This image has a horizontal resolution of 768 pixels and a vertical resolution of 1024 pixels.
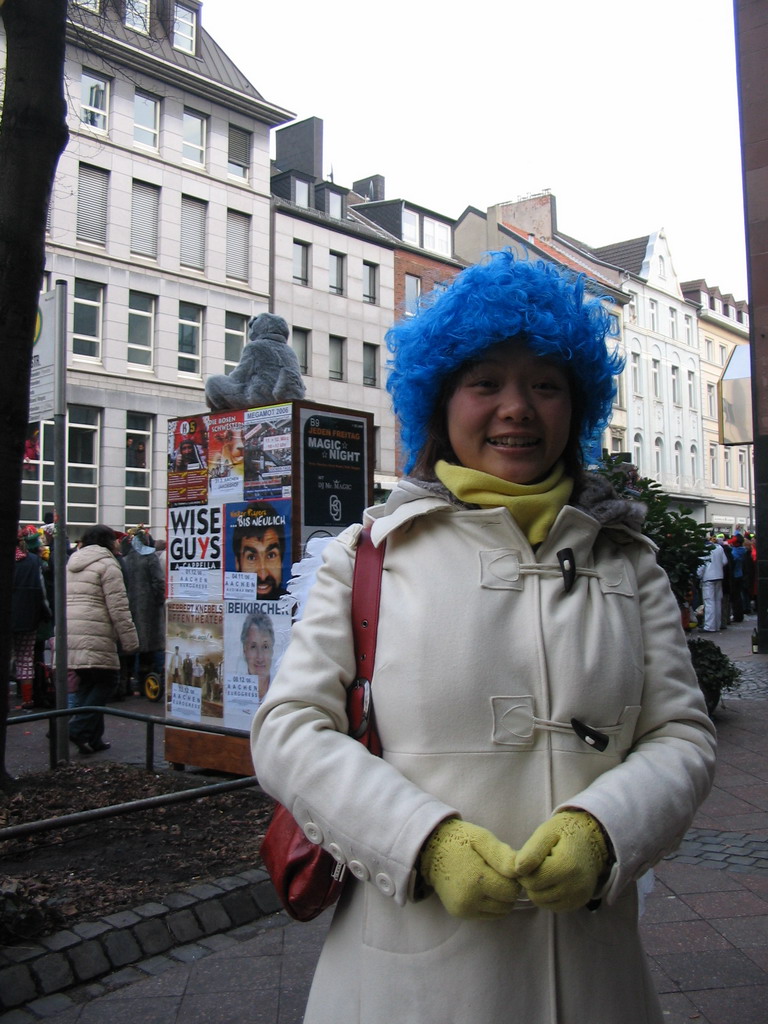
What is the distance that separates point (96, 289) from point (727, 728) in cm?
2341

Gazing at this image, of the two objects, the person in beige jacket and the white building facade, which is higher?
the white building facade

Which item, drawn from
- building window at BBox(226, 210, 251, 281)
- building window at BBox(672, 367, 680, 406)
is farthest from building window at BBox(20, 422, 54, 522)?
building window at BBox(672, 367, 680, 406)

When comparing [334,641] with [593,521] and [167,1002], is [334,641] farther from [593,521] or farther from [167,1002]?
[167,1002]

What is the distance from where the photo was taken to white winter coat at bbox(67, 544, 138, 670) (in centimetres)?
766

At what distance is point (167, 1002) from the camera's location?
318 cm

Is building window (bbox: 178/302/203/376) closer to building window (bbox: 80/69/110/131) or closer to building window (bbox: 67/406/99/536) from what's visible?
building window (bbox: 67/406/99/536)

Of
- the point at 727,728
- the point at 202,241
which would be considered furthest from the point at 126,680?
Answer: the point at 202,241

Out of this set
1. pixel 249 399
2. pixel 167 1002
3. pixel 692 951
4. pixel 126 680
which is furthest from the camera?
pixel 126 680

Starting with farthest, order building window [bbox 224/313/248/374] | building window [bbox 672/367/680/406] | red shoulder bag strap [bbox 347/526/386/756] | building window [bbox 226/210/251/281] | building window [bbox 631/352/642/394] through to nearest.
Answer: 1. building window [bbox 672/367/680/406]
2. building window [bbox 631/352/642/394]
3. building window [bbox 226/210/251/281]
4. building window [bbox 224/313/248/374]
5. red shoulder bag strap [bbox 347/526/386/756]

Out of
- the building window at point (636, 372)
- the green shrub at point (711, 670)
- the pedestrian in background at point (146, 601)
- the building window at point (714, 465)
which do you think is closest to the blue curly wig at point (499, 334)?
the green shrub at point (711, 670)

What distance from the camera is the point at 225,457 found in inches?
221

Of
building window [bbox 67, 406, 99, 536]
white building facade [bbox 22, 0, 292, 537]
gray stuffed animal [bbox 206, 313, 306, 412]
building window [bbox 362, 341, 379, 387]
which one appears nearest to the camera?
gray stuffed animal [bbox 206, 313, 306, 412]

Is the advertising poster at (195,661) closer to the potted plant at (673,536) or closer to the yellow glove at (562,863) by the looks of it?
the potted plant at (673,536)

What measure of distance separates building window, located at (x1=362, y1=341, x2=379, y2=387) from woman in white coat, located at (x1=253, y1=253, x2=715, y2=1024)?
3253cm
